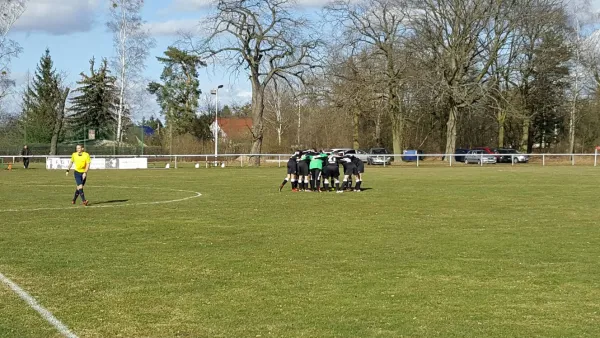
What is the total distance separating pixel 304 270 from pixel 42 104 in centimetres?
6969

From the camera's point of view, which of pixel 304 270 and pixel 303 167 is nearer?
pixel 304 270

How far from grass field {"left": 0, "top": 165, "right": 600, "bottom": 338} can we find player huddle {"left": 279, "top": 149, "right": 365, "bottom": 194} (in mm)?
6396

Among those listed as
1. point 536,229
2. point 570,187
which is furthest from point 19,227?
point 570,187

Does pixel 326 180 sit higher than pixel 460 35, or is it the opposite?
pixel 460 35

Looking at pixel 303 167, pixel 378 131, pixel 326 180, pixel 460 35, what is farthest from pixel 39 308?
pixel 378 131

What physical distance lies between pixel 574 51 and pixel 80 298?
60.6m

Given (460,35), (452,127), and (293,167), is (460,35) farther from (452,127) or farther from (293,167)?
(293,167)

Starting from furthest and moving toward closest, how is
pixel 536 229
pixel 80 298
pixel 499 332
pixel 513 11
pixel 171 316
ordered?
1. pixel 513 11
2. pixel 536 229
3. pixel 80 298
4. pixel 171 316
5. pixel 499 332

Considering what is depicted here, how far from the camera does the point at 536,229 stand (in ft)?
48.7

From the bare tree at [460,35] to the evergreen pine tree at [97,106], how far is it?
34949 millimetres

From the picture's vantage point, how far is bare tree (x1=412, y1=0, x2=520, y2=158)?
176ft

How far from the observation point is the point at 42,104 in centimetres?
7400

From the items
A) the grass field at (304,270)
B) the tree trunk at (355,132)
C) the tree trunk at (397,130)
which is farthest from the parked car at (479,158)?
the grass field at (304,270)

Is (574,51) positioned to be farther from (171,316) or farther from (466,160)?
(171,316)
